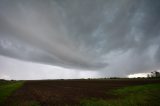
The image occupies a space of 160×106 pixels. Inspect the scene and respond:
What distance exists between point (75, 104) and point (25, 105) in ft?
20.9

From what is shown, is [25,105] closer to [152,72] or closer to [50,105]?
[50,105]

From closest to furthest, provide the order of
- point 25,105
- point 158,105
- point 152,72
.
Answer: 1. point 158,105
2. point 25,105
3. point 152,72

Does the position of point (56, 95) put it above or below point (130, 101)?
above

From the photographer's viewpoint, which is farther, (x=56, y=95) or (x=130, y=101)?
(x=56, y=95)

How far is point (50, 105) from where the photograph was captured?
62.0 ft

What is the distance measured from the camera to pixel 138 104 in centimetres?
1881

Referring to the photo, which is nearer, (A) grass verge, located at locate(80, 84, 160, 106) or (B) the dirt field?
(A) grass verge, located at locate(80, 84, 160, 106)

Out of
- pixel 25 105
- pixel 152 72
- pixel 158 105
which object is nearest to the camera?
pixel 158 105

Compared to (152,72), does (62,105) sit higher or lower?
lower

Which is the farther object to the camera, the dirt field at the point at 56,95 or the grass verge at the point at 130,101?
the dirt field at the point at 56,95

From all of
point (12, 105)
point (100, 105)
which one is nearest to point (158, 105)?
point (100, 105)

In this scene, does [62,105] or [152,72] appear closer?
[62,105]

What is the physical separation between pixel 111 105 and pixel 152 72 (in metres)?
161

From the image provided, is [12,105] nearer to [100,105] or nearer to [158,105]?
[100,105]
